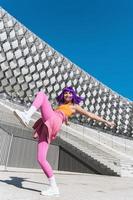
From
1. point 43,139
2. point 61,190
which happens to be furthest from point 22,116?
point 61,190

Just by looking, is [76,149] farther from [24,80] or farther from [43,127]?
[24,80]

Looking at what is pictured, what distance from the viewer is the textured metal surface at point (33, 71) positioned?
43.0m

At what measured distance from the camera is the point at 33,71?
4734 centimetres

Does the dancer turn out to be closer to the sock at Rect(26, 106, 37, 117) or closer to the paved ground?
the sock at Rect(26, 106, 37, 117)

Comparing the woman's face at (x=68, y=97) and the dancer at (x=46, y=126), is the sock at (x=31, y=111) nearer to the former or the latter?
the dancer at (x=46, y=126)

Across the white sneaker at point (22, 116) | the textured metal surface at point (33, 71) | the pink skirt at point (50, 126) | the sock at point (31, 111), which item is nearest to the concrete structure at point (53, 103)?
the textured metal surface at point (33, 71)

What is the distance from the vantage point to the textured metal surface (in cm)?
4297

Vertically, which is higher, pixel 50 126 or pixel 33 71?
pixel 33 71

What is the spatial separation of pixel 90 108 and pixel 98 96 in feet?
9.10

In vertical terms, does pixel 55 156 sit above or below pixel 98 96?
below

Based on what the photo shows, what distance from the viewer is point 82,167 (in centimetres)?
1452

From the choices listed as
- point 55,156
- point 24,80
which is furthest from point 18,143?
point 24,80

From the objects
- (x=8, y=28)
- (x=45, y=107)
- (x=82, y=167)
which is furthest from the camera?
(x=8, y=28)

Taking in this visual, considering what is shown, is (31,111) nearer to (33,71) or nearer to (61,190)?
(61,190)
